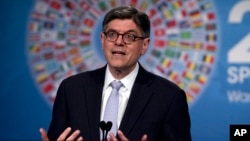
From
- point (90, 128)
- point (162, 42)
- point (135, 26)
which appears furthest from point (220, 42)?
point (90, 128)

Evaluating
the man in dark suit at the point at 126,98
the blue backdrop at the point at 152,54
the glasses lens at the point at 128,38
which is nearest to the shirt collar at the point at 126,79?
the man in dark suit at the point at 126,98

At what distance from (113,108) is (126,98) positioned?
97 millimetres

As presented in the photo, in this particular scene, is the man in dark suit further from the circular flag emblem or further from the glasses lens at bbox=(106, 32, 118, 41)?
the circular flag emblem

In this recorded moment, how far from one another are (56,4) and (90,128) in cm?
177

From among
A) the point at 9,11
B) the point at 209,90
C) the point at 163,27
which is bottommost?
the point at 209,90

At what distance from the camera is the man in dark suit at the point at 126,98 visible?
1.87m

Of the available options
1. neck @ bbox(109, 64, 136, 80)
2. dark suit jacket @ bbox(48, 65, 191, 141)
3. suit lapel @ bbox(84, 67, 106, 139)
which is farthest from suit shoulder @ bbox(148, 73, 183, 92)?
suit lapel @ bbox(84, 67, 106, 139)

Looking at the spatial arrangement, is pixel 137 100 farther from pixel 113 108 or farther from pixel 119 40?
pixel 119 40

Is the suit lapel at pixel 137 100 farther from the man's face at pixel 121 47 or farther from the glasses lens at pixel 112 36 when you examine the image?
the glasses lens at pixel 112 36

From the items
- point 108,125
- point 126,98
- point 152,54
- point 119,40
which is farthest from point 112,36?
point 152,54

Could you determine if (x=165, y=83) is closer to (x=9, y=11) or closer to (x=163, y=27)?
(x=163, y=27)

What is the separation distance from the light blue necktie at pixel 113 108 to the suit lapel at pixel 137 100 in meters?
0.03

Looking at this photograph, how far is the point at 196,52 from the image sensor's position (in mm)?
3318

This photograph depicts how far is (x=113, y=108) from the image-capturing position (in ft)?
→ 6.24
